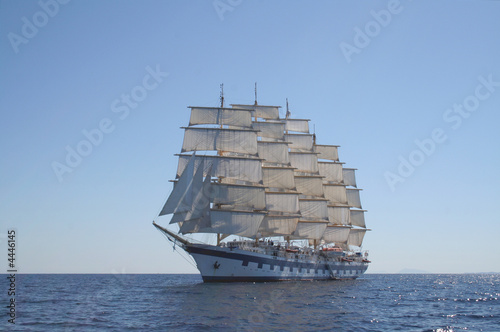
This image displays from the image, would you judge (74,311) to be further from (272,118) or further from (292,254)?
(272,118)

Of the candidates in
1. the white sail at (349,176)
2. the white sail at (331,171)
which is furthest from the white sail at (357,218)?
the white sail at (331,171)

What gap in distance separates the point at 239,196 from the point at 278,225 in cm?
1118

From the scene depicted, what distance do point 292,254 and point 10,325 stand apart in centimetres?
4940

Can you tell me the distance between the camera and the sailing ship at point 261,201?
62781mm

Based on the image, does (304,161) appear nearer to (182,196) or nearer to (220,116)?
(220,116)

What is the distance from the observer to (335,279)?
289 ft

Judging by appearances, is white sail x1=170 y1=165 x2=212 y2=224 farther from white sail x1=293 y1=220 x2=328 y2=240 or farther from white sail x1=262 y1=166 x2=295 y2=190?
white sail x1=293 y1=220 x2=328 y2=240

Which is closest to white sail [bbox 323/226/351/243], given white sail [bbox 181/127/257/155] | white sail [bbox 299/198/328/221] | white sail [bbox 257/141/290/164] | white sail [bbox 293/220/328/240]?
white sail [bbox 293/220/328/240]

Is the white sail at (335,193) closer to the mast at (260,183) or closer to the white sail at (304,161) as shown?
the mast at (260,183)

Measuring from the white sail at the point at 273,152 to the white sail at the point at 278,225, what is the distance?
31.8 ft

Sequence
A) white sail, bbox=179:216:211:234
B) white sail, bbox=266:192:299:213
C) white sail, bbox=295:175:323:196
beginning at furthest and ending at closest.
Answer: white sail, bbox=295:175:323:196 < white sail, bbox=266:192:299:213 < white sail, bbox=179:216:211:234

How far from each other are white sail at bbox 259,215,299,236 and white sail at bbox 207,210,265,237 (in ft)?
21.2

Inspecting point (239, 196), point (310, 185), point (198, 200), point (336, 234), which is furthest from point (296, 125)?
point (198, 200)

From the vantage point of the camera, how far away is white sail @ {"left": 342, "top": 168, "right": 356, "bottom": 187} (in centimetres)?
10025
